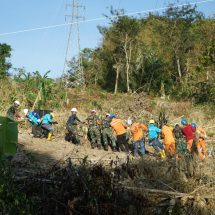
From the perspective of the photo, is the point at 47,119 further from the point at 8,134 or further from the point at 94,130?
the point at 8,134

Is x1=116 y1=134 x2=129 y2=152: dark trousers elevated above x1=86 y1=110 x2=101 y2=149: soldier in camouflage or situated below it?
below

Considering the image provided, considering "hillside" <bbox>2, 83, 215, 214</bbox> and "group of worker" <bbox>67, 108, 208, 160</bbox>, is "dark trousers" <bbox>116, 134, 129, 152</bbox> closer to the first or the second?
"group of worker" <bbox>67, 108, 208, 160</bbox>

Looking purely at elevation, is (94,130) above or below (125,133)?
above

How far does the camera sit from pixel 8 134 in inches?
189

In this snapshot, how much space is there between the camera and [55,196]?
272 inches

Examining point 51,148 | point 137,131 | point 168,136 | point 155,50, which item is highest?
point 155,50

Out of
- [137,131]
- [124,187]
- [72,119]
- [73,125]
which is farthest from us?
[73,125]

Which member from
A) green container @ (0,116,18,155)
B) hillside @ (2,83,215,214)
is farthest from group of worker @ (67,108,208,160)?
green container @ (0,116,18,155)

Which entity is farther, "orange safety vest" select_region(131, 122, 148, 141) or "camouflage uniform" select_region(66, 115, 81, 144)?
"camouflage uniform" select_region(66, 115, 81, 144)

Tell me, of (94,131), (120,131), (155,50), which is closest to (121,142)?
(120,131)

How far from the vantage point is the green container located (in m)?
4.76

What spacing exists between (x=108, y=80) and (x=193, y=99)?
51.8 feet

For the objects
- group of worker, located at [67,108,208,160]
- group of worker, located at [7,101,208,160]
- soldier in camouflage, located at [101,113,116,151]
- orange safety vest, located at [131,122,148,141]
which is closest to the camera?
group of worker, located at [7,101,208,160]

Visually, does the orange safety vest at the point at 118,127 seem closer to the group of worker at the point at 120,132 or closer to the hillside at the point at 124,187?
the group of worker at the point at 120,132
